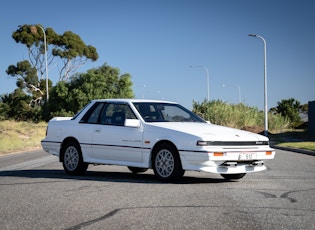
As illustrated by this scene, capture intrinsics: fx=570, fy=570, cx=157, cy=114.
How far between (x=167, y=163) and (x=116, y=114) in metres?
1.96

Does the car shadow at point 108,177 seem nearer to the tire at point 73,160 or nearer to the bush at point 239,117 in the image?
the tire at point 73,160

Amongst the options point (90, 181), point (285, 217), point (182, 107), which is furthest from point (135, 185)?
point (285, 217)

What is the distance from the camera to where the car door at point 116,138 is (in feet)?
37.1

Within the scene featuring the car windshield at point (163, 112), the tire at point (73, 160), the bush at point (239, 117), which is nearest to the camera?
the car windshield at point (163, 112)

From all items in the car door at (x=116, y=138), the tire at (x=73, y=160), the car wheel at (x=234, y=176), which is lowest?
the car wheel at (x=234, y=176)

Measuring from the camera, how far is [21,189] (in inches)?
392

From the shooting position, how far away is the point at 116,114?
39.4ft

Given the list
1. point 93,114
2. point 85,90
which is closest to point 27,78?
point 85,90

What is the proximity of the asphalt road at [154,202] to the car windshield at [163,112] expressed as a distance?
123 centimetres

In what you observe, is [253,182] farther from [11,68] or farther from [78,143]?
[11,68]

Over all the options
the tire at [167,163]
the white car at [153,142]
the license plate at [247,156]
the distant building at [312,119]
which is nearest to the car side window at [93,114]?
the white car at [153,142]

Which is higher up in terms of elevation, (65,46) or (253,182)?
(65,46)

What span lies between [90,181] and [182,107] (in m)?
2.78

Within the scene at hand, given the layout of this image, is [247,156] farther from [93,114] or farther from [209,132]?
[93,114]
